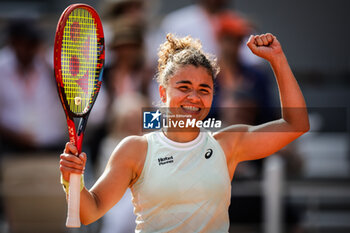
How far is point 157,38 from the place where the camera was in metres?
6.05

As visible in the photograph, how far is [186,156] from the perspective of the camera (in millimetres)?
2539

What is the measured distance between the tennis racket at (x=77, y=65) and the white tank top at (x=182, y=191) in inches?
13.6

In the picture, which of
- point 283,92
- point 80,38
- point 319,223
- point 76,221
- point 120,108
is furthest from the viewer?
point 319,223

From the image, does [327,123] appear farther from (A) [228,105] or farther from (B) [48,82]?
(B) [48,82]

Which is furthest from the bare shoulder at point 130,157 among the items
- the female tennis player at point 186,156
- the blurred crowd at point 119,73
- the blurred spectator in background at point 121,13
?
the blurred spectator in background at point 121,13

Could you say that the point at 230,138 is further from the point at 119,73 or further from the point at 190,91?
the point at 119,73

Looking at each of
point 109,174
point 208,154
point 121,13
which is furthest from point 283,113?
point 121,13

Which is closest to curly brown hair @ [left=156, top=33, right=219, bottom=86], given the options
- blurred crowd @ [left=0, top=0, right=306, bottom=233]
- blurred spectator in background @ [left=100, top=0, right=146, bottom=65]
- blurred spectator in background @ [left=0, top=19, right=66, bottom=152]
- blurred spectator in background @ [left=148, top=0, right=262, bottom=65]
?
blurred crowd @ [left=0, top=0, right=306, bottom=233]

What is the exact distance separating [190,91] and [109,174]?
0.49 meters

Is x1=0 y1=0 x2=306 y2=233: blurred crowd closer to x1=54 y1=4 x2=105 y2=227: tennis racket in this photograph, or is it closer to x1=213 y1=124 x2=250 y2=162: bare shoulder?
x1=54 y1=4 x2=105 y2=227: tennis racket

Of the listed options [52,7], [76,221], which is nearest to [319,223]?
[76,221]

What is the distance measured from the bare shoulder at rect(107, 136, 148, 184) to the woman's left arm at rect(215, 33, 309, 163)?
0.37 meters

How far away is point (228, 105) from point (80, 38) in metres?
2.52

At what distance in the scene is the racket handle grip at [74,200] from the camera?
7.88 feet
